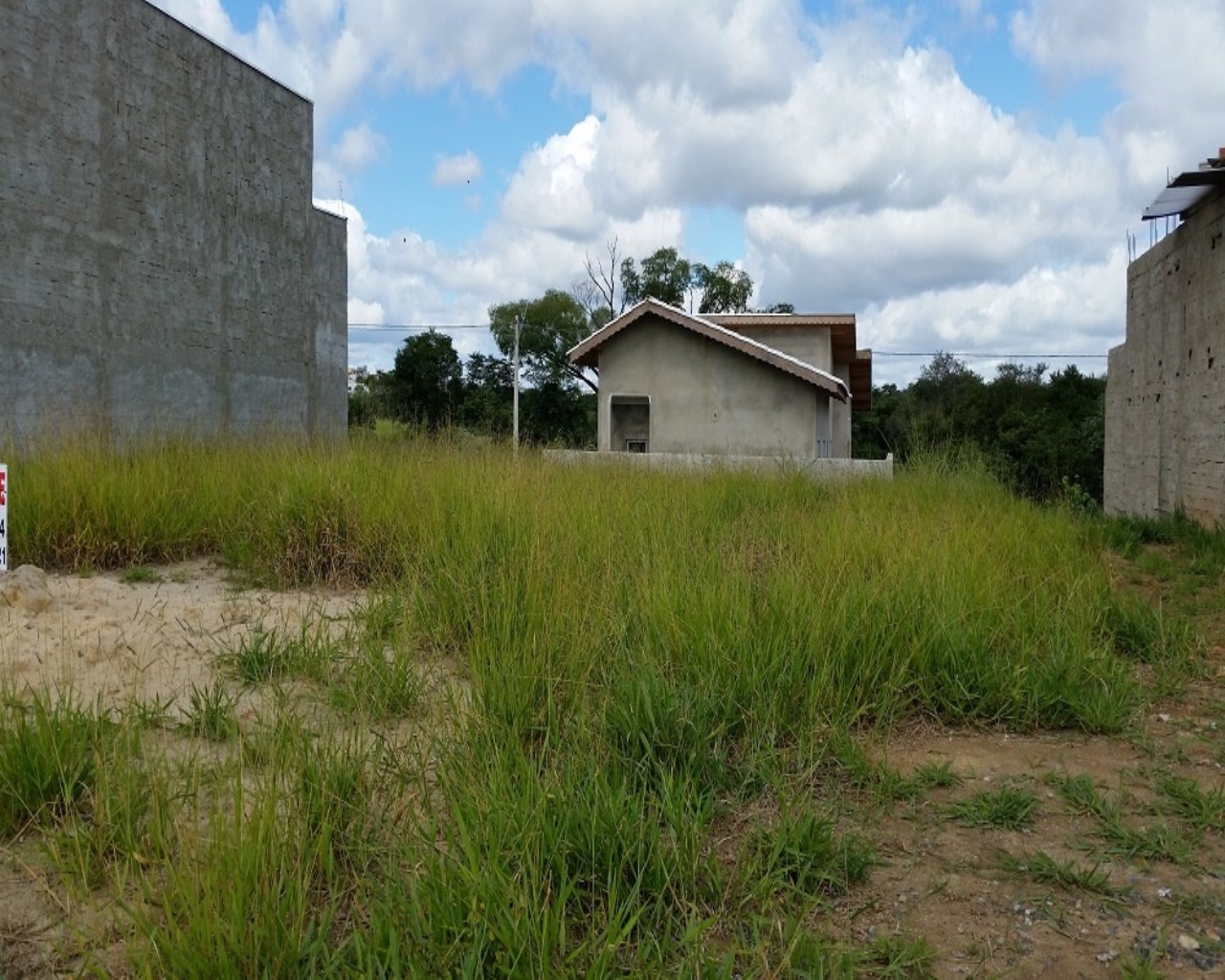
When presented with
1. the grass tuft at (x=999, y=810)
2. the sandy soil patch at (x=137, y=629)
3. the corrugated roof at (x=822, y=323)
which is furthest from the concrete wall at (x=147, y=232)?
the corrugated roof at (x=822, y=323)

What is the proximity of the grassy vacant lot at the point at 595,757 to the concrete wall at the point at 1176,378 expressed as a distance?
5.34 meters

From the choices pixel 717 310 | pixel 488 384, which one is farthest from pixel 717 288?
pixel 488 384

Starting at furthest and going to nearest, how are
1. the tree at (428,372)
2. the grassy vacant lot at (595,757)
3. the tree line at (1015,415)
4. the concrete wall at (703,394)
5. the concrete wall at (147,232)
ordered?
1. the tree line at (1015,415)
2. the tree at (428,372)
3. the concrete wall at (703,394)
4. the concrete wall at (147,232)
5. the grassy vacant lot at (595,757)

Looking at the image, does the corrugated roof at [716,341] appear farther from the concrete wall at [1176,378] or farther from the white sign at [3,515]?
the white sign at [3,515]

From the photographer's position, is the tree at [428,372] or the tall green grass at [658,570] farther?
the tree at [428,372]

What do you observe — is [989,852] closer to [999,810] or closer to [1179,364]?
[999,810]

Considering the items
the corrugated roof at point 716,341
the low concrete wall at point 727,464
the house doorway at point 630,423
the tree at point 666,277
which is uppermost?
the tree at point 666,277

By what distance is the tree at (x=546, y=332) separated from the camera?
40031 mm

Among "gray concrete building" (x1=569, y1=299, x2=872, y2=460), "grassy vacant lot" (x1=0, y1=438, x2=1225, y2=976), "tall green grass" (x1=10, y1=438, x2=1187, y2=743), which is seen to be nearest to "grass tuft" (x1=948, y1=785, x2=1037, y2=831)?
"grassy vacant lot" (x1=0, y1=438, x2=1225, y2=976)

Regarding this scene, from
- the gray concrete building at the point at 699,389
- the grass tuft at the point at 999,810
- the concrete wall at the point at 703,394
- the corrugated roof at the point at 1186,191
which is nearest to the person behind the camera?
the grass tuft at the point at 999,810

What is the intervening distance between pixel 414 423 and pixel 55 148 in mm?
8311

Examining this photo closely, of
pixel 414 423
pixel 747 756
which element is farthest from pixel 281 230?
pixel 747 756

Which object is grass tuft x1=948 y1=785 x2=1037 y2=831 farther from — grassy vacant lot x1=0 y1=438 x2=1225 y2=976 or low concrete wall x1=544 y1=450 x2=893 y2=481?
low concrete wall x1=544 y1=450 x2=893 y2=481

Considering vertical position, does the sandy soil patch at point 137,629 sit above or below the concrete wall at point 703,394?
below
